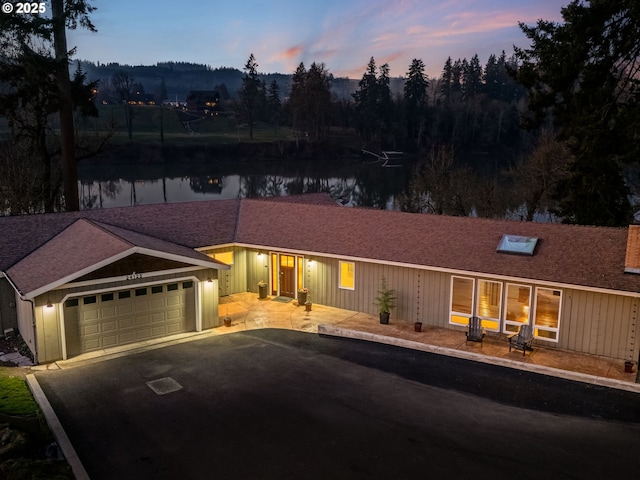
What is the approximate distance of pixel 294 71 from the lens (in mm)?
106438

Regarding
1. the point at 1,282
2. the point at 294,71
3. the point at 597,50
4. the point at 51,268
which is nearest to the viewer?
the point at 51,268

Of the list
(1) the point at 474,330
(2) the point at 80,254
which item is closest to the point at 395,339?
(1) the point at 474,330

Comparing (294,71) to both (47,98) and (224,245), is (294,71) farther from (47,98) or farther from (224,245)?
(224,245)

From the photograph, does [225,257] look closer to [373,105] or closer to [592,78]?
[592,78]

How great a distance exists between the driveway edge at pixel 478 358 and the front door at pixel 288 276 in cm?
374

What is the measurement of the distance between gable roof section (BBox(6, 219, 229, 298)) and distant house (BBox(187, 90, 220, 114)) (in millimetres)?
119566

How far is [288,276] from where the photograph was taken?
74.4ft

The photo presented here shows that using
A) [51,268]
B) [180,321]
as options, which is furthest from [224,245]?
[51,268]

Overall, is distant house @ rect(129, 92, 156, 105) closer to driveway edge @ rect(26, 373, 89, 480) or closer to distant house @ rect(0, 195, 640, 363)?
distant house @ rect(0, 195, 640, 363)

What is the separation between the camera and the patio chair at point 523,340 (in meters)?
16.5

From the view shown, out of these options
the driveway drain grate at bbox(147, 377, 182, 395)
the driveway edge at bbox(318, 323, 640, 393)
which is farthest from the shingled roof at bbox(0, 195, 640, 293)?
the driveway drain grate at bbox(147, 377, 182, 395)

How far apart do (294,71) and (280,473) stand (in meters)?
103

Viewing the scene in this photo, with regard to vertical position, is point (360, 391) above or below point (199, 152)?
below

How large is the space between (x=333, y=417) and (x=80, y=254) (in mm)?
9727
